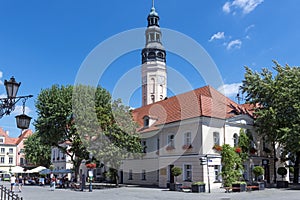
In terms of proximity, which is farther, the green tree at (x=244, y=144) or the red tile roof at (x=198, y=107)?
the green tree at (x=244, y=144)

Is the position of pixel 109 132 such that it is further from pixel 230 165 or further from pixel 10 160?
pixel 10 160

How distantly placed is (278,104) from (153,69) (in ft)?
149

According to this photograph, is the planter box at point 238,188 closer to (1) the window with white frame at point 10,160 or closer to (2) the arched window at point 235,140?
(2) the arched window at point 235,140

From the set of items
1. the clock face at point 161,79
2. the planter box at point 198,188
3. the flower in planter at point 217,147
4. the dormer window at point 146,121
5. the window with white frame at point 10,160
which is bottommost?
the window with white frame at point 10,160

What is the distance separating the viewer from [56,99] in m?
37.6

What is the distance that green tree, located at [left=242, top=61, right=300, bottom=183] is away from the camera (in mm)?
29344

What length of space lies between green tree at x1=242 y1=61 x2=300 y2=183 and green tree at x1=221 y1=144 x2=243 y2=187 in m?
4.26

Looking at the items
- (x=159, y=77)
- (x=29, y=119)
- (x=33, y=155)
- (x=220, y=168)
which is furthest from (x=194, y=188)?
(x=159, y=77)

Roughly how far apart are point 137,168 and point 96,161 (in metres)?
8.14

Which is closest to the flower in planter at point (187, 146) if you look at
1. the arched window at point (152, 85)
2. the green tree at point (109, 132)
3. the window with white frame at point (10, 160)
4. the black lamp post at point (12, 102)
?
the green tree at point (109, 132)

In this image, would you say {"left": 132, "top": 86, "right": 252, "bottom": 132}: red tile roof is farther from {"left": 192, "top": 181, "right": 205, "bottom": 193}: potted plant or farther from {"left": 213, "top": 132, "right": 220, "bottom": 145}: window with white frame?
{"left": 192, "top": 181, "right": 205, "bottom": 193}: potted plant

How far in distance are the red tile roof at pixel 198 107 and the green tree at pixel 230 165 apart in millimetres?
3175

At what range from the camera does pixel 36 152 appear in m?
62.6

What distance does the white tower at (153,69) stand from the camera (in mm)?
74250
